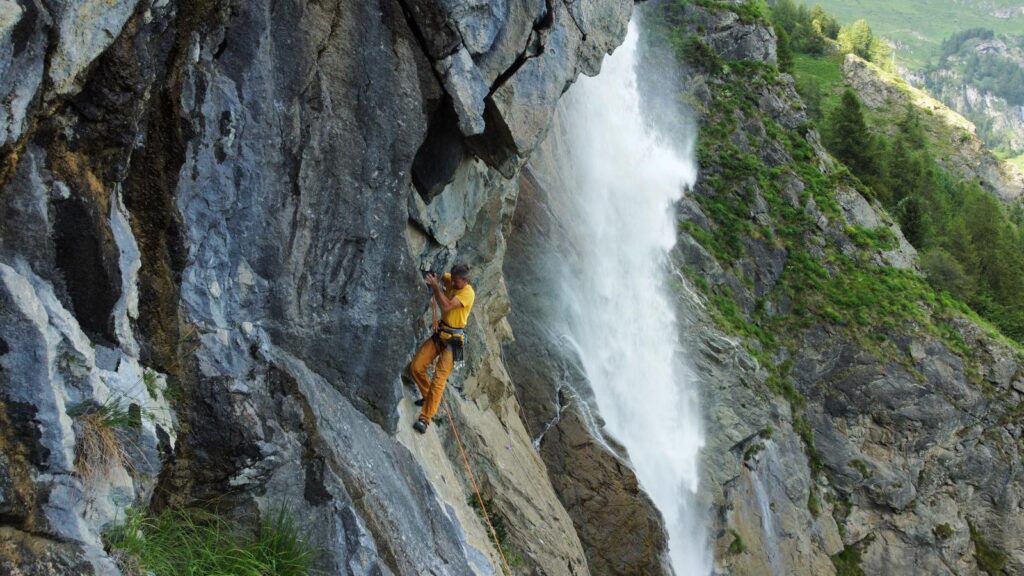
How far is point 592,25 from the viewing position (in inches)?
497

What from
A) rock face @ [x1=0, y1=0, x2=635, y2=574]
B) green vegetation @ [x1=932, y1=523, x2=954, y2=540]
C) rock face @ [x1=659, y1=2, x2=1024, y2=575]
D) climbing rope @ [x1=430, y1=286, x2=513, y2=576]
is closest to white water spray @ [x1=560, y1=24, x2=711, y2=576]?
rock face @ [x1=659, y1=2, x2=1024, y2=575]

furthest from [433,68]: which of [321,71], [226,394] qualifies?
[226,394]

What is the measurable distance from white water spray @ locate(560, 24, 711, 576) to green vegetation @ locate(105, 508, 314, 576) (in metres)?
12.0

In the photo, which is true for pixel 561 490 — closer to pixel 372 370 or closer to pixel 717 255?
pixel 372 370

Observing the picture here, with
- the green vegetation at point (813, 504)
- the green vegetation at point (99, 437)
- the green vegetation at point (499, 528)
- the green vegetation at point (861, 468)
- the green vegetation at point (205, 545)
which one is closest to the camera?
the green vegetation at point (99, 437)

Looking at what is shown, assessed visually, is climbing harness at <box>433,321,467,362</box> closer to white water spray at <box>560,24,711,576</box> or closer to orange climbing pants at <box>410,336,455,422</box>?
orange climbing pants at <box>410,336,455,422</box>

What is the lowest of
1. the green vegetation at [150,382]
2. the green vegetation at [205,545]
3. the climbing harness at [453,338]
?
the green vegetation at [205,545]

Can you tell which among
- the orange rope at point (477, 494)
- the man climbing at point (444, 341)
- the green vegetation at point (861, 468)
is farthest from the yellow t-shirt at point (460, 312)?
the green vegetation at point (861, 468)

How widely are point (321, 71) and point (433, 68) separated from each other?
139 cm

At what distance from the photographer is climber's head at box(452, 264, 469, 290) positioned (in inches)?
430

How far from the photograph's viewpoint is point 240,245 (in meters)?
8.38

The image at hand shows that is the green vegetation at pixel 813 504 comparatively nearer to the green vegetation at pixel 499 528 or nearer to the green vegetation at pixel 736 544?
the green vegetation at pixel 736 544

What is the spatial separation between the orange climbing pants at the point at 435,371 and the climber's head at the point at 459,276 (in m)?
0.76

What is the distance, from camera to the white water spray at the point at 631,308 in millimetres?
20703
